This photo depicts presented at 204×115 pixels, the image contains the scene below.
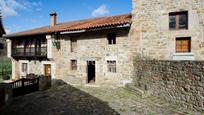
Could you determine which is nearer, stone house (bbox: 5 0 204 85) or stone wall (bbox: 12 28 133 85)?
stone house (bbox: 5 0 204 85)

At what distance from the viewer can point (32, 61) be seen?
20734 millimetres

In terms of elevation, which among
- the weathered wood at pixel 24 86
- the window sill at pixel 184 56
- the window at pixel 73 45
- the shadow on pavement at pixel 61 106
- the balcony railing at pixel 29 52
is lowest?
the shadow on pavement at pixel 61 106

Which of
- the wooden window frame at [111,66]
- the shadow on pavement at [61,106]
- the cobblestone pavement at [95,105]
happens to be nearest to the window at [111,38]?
the wooden window frame at [111,66]

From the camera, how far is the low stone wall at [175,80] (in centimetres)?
947

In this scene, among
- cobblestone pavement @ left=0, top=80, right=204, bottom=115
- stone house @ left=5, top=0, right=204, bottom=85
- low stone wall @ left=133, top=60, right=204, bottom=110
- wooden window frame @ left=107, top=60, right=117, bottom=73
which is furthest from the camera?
wooden window frame @ left=107, top=60, right=117, bottom=73

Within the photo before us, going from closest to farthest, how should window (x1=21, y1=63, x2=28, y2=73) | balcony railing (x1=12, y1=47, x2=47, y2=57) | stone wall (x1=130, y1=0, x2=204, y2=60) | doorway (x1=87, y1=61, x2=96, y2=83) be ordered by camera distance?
stone wall (x1=130, y1=0, x2=204, y2=60) < doorway (x1=87, y1=61, x2=96, y2=83) < balcony railing (x1=12, y1=47, x2=47, y2=57) < window (x1=21, y1=63, x2=28, y2=73)

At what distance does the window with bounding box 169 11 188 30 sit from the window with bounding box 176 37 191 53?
78 cm

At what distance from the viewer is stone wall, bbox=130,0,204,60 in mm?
11586

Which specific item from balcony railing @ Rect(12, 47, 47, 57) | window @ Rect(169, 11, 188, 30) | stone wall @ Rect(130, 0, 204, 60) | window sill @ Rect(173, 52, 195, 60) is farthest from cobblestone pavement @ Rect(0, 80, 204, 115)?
balcony railing @ Rect(12, 47, 47, 57)

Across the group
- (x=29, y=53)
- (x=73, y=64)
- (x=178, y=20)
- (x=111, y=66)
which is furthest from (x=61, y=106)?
(x=29, y=53)

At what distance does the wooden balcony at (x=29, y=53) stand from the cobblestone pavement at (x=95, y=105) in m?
7.50

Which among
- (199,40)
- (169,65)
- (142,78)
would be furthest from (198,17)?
(142,78)

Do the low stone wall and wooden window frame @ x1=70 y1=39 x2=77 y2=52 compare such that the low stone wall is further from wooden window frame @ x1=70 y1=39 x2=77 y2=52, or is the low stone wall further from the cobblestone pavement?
wooden window frame @ x1=70 y1=39 x2=77 y2=52

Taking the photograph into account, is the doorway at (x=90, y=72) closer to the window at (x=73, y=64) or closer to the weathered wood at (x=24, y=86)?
the window at (x=73, y=64)
